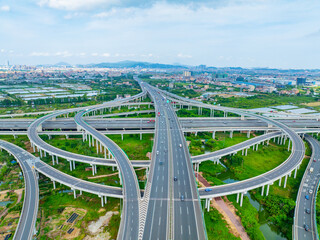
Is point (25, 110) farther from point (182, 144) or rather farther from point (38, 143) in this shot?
point (182, 144)

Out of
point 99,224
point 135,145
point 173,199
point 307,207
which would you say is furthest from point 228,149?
point 99,224

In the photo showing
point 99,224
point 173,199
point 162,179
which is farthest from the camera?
point 162,179

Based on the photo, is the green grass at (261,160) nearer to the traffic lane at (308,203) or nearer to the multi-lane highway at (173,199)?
the traffic lane at (308,203)

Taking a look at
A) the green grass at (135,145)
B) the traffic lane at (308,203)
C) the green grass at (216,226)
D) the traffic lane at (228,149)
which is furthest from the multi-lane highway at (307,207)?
the green grass at (135,145)

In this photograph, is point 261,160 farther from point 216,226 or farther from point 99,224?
point 99,224


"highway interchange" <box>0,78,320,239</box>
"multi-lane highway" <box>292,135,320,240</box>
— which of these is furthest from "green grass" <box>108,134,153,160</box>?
"multi-lane highway" <box>292,135,320,240</box>

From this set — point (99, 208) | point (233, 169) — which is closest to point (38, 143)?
point (99, 208)
